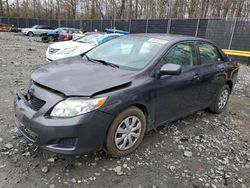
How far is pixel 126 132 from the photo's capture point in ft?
8.96

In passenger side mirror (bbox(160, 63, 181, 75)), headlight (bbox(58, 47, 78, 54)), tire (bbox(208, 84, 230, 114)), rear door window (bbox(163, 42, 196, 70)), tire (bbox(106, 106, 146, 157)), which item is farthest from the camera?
headlight (bbox(58, 47, 78, 54))

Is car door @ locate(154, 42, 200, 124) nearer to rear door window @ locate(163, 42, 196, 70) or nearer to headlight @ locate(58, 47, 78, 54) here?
rear door window @ locate(163, 42, 196, 70)

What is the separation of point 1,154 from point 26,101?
786mm

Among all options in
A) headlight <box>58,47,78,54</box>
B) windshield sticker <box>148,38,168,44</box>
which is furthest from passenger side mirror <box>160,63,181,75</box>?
headlight <box>58,47,78,54</box>

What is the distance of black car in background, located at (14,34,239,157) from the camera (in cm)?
226

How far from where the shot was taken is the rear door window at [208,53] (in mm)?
3787

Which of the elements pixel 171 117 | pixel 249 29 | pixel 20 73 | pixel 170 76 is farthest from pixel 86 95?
pixel 249 29

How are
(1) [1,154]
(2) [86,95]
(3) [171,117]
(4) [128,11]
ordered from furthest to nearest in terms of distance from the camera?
(4) [128,11], (3) [171,117], (1) [1,154], (2) [86,95]

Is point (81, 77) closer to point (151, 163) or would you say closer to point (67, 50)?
point (151, 163)

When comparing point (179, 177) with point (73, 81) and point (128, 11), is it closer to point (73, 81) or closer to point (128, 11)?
point (73, 81)

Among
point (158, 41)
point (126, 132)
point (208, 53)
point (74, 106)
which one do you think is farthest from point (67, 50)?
point (74, 106)

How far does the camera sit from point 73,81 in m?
2.51

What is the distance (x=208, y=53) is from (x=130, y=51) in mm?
1608

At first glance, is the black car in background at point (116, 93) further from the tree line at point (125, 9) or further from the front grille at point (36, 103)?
the tree line at point (125, 9)
